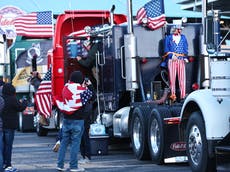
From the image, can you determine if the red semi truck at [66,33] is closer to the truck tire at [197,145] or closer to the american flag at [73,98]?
the american flag at [73,98]

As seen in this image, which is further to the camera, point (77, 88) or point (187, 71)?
point (187, 71)

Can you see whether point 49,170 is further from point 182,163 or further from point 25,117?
point 25,117

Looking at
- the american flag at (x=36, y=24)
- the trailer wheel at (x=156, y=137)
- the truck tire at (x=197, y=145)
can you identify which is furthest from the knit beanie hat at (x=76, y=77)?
the american flag at (x=36, y=24)

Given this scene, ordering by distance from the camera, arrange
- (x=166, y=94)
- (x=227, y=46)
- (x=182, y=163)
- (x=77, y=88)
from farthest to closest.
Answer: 1. (x=166, y=94)
2. (x=182, y=163)
3. (x=77, y=88)
4. (x=227, y=46)

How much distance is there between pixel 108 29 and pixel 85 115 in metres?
3.85

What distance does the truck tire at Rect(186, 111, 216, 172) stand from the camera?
10.6m

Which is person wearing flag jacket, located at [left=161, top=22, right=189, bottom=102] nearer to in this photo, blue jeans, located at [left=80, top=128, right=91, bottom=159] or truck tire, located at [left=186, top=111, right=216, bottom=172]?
blue jeans, located at [left=80, top=128, right=91, bottom=159]

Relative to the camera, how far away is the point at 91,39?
17.4 m

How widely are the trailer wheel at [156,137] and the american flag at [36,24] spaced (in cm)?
927

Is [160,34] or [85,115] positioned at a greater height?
[160,34]

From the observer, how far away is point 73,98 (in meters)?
12.8

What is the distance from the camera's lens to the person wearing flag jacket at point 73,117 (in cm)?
1272

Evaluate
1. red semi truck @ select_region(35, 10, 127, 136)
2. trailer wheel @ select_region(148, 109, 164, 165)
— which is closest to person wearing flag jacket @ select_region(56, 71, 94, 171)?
trailer wheel @ select_region(148, 109, 164, 165)

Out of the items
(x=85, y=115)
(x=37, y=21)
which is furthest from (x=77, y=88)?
(x=37, y=21)
